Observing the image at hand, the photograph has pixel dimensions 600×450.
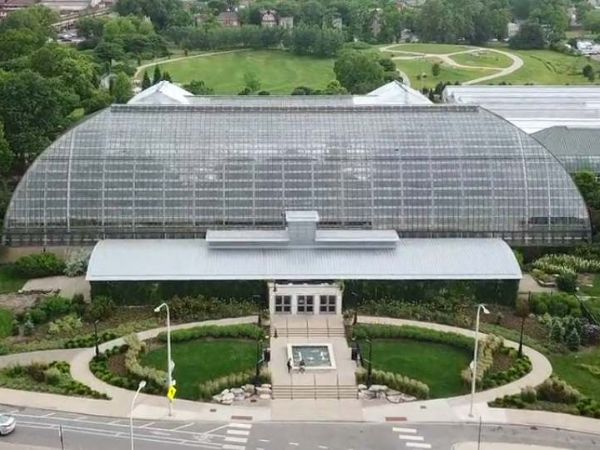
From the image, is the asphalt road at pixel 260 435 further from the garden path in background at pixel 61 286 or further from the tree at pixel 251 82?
the tree at pixel 251 82

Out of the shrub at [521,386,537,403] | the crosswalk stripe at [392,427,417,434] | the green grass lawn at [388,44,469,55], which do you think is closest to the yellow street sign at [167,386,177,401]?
the crosswalk stripe at [392,427,417,434]

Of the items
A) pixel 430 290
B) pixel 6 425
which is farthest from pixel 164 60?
pixel 6 425

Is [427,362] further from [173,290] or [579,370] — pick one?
[173,290]

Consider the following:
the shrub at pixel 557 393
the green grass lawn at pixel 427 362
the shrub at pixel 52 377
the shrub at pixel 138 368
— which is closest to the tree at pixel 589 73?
the green grass lawn at pixel 427 362

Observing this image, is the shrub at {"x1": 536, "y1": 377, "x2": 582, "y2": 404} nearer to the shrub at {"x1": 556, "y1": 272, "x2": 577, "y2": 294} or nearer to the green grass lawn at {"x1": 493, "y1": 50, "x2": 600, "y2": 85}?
the shrub at {"x1": 556, "y1": 272, "x2": 577, "y2": 294}

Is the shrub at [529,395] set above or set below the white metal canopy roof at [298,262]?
below
